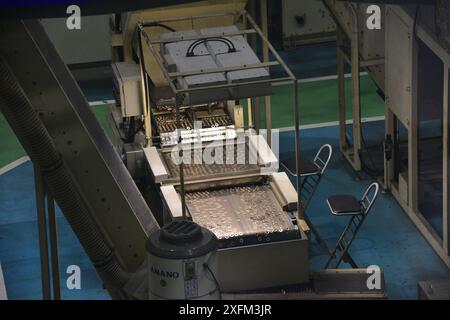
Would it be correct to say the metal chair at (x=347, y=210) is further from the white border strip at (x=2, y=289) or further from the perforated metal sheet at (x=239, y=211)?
the white border strip at (x=2, y=289)

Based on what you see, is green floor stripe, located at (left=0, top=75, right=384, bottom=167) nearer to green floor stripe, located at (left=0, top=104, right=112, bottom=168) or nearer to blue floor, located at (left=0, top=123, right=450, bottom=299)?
green floor stripe, located at (left=0, top=104, right=112, bottom=168)

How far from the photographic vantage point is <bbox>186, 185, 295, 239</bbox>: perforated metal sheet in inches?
369

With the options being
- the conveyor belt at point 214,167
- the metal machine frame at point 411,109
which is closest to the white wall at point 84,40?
the conveyor belt at point 214,167

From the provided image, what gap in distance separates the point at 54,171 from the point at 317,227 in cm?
466

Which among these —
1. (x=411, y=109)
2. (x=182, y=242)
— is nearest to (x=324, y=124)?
(x=411, y=109)

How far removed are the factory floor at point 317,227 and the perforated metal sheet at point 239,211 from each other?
3.40 feet

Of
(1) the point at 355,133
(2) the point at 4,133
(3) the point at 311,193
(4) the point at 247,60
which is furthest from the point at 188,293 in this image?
(2) the point at 4,133

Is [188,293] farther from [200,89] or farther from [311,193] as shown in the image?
[311,193]

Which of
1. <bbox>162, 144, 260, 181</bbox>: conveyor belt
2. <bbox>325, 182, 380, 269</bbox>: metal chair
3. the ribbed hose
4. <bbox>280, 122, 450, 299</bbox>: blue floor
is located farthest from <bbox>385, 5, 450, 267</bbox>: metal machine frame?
the ribbed hose

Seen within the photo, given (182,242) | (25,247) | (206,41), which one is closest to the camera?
(182,242)

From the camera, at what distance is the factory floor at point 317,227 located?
34.0ft

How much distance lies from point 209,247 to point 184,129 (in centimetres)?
505

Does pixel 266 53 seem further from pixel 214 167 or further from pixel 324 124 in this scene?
pixel 324 124

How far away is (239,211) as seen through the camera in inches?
385
